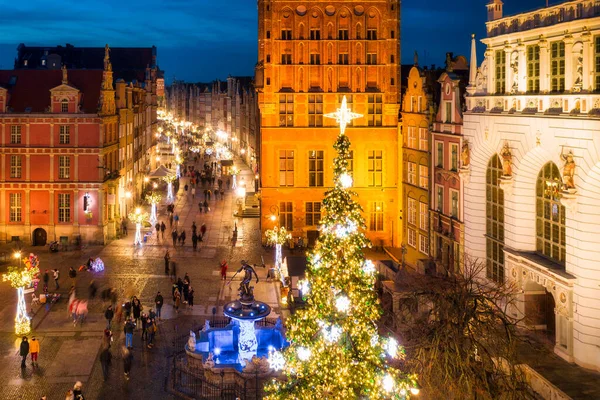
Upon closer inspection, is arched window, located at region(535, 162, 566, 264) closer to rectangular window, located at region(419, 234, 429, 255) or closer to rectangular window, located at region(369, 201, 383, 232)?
rectangular window, located at region(419, 234, 429, 255)

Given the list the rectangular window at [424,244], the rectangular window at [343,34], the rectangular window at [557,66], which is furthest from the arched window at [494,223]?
the rectangular window at [343,34]

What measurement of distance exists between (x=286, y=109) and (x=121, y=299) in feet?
65.6

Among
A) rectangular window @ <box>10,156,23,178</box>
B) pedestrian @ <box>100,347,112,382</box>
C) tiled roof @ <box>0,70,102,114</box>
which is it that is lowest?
pedestrian @ <box>100,347,112,382</box>

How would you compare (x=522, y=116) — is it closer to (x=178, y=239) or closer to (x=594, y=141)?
(x=594, y=141)

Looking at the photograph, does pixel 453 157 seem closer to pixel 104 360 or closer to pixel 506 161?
pixel 506 161

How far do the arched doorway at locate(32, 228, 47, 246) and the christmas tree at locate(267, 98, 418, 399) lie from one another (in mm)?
37593

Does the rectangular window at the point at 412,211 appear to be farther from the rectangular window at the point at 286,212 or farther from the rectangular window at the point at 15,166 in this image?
the rectangular window at the point at 15,166

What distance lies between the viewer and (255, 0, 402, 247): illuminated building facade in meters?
46.9

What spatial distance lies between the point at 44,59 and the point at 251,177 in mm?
30158

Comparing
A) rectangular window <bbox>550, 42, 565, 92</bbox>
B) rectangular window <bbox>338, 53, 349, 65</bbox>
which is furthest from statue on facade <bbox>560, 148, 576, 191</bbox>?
rectangular window <bbox>338, 53, 349, 65</bbox>

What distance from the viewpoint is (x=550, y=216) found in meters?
23.8

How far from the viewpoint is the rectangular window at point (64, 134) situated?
4738 centimetres

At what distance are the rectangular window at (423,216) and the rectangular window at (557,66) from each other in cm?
1649

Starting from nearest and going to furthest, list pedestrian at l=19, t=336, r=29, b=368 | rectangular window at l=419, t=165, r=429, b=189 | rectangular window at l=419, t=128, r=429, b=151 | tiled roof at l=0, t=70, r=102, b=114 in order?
1. pedestrian at l=19, t=336, r=29, b=368
2. rectangular window at l=419, t=165, r=429, b=189
3. rectangular window at l=419, t=128, r=429, b=151
4. tiled roof at l=0, t=70, r=102, b=114
